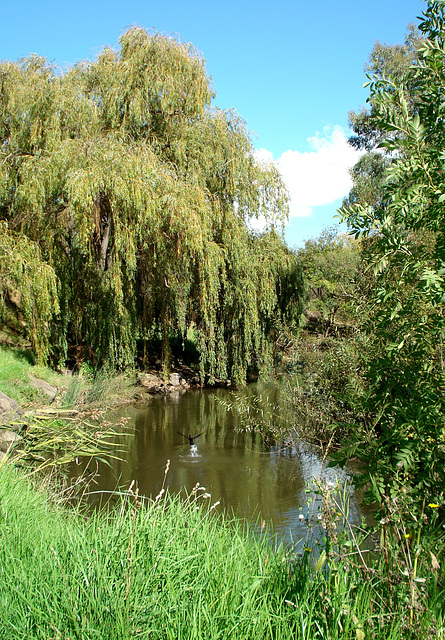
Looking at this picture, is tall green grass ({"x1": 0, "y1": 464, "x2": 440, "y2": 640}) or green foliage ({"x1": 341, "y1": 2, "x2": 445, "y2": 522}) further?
green foliage ({"x1": 341, "y1": 2, "x2": 445, "y2": 522})

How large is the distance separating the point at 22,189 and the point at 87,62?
5126 millimetres

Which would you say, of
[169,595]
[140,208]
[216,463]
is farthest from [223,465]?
[169,595]

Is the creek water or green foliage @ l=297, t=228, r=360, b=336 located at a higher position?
green foliage @ l=297, t=228, r=360, b=336

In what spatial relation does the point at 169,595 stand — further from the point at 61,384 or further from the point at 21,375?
the point at 61,384

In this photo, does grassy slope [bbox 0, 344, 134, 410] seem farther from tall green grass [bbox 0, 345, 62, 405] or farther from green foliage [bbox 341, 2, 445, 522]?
green foliage [bbox 341, 2, 445, 522]

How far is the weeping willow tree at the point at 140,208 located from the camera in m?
11.4

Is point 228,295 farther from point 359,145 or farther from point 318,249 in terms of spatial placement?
point 318,249

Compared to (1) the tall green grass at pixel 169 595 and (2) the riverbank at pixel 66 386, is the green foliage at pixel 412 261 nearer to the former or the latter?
(1) the tall green grass at pixel 169 595

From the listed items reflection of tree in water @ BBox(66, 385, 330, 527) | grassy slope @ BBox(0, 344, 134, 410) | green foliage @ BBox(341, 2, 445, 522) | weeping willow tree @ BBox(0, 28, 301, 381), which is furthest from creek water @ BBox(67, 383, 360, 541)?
green foliage @ BBox(341, 2, 445, 522)

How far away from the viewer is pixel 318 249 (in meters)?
28.0

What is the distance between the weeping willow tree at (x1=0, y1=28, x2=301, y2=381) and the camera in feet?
37.3

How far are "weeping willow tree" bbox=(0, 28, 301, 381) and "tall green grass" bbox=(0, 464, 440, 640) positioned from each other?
8.44 m

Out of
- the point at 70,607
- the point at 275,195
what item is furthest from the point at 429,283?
the point at 275,195

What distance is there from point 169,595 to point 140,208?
9530 mm
